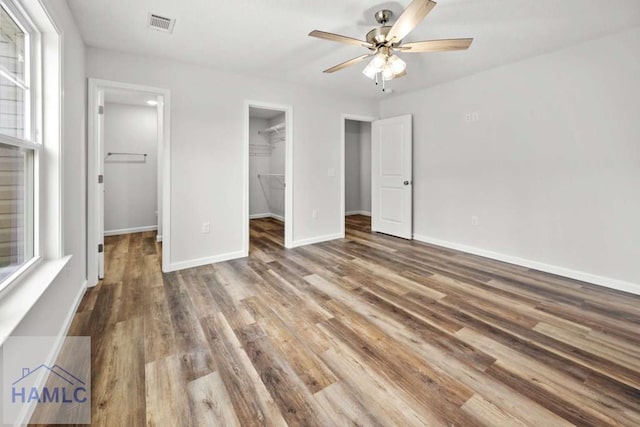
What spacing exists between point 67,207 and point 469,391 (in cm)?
298

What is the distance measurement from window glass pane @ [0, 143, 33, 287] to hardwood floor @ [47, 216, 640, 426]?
2.33 feet

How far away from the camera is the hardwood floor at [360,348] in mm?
1396

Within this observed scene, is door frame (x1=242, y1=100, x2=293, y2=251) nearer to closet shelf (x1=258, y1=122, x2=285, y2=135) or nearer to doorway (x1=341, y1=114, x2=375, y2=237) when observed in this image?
closet shelf (x1=258, y1=122, x2=285, y2=135)

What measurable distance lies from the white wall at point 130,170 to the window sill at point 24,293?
3.93m

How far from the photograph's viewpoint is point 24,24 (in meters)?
1.72

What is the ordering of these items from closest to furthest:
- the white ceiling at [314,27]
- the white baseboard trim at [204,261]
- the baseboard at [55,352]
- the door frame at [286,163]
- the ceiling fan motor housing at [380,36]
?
the baseboard at [55,352] → the white ceiling at [314,27] → the ceiling fan motor housing at [380,36] → the white baseboard trim at [204,261] → the door frame at [286,163]

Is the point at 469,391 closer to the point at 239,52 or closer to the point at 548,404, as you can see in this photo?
the point at 548,404

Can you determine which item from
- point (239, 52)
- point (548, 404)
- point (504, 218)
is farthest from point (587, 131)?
point (239, 52)

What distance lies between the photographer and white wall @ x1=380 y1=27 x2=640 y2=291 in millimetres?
2768

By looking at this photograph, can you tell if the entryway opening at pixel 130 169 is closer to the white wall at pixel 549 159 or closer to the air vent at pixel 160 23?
the air vent at pixel 160 23

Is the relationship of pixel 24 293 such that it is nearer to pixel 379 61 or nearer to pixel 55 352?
pixel 55 352

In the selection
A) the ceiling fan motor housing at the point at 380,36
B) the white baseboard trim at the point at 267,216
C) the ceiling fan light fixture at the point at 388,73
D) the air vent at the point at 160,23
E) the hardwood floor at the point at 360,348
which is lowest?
the hardwood floor at the point at 360,348

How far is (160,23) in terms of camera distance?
8.21 feet

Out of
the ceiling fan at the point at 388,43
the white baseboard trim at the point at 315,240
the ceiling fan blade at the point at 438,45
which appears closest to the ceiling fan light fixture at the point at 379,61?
the ceiling fan at the point at 388,43
